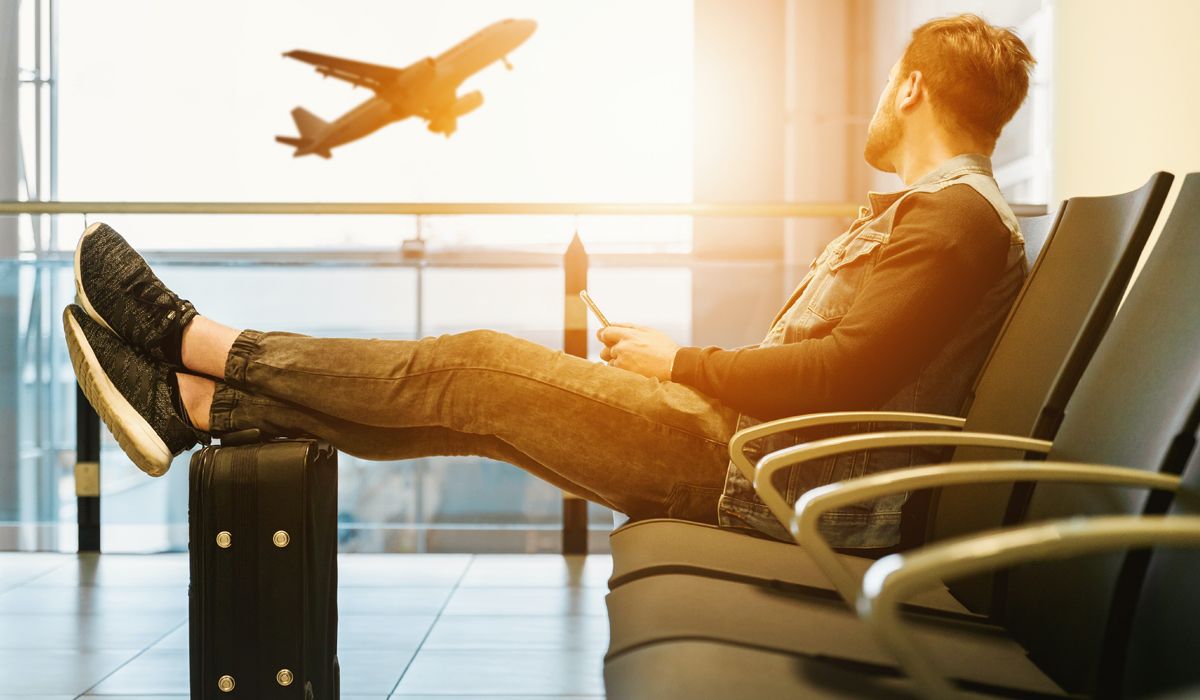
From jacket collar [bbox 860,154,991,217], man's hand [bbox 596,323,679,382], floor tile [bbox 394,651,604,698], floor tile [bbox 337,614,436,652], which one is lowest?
floor tile [bbox 337,614,436,652]

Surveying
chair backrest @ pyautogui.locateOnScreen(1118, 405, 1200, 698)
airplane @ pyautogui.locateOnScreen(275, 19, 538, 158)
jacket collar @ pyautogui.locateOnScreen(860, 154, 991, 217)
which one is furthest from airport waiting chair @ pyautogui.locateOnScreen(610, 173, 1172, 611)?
airplane @ pyautogui.locateOnScreen(275, 19, 538, 158)

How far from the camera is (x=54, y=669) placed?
196cm

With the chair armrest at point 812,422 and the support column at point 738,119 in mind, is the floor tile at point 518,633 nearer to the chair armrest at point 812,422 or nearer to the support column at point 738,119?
the chair armrest at point 812,422

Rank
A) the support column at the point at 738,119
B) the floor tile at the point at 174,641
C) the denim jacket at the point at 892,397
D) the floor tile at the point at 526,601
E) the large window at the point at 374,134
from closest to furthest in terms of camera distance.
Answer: the denim jacket at the point at 892,397 → the floor tile at the point at 174,641 → the floor tile at the point at 526,601 → the large window at the point at 374,134 → the support column at the point at 738,119

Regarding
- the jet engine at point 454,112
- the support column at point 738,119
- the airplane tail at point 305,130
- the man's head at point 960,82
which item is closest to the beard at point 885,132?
the man's head at point 960,82

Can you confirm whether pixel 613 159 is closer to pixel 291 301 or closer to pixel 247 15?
pixel 247 15

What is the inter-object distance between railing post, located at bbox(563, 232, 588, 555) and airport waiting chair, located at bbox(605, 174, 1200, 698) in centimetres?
192

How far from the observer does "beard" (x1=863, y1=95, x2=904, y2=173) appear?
1732 millimetres

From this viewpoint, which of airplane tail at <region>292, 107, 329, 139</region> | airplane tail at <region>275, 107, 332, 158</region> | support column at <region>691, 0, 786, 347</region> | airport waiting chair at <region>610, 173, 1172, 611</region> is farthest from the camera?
airplane tail at <region>292, 107, 329, 139</region>

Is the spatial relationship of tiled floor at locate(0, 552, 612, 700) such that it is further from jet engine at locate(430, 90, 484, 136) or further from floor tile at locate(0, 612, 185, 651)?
jet engine at locate(430, 90, 484, 136)

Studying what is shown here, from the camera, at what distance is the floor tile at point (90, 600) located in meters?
2.39

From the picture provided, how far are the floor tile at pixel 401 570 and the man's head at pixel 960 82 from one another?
1.69 m

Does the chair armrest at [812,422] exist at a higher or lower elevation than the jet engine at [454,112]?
lower

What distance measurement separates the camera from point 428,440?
1598 millimetres
